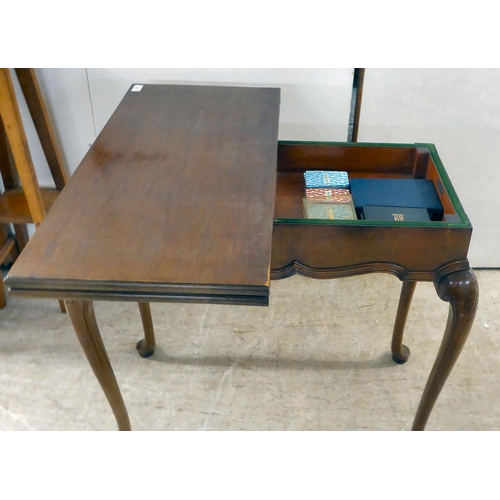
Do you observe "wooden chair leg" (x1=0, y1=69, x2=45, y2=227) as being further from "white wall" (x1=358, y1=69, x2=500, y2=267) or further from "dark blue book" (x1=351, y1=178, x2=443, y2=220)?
"white wall" (x1=358, y1=69, x2=500, y2=267)

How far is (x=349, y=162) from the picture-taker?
1.19 meters

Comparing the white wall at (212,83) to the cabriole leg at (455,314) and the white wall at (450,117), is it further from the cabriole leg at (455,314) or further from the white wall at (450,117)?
the cabriole leg at (455,314)

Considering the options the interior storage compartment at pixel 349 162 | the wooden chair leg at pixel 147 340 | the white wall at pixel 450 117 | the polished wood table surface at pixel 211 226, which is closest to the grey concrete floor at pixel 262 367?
the wooden chair leg at pixel 147 340

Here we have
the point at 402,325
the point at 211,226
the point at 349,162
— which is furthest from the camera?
the point at 402,325

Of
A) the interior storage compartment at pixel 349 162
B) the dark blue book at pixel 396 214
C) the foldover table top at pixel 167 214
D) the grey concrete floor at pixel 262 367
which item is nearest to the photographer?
the foldover table top at pixel 167 214

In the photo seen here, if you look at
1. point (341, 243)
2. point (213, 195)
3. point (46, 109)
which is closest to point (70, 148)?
point (46, 109)

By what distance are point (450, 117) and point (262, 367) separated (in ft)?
2.97

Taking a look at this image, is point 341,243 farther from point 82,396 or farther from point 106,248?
point 82,396

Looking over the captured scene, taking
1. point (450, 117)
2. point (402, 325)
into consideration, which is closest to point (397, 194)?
point (402, 325)

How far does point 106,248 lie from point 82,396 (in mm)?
710

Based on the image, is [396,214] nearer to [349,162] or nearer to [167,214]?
[349,162]

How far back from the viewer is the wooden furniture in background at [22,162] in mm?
1202

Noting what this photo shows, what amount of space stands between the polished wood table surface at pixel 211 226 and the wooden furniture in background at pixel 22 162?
0.86 ft

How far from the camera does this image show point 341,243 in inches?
36.4
